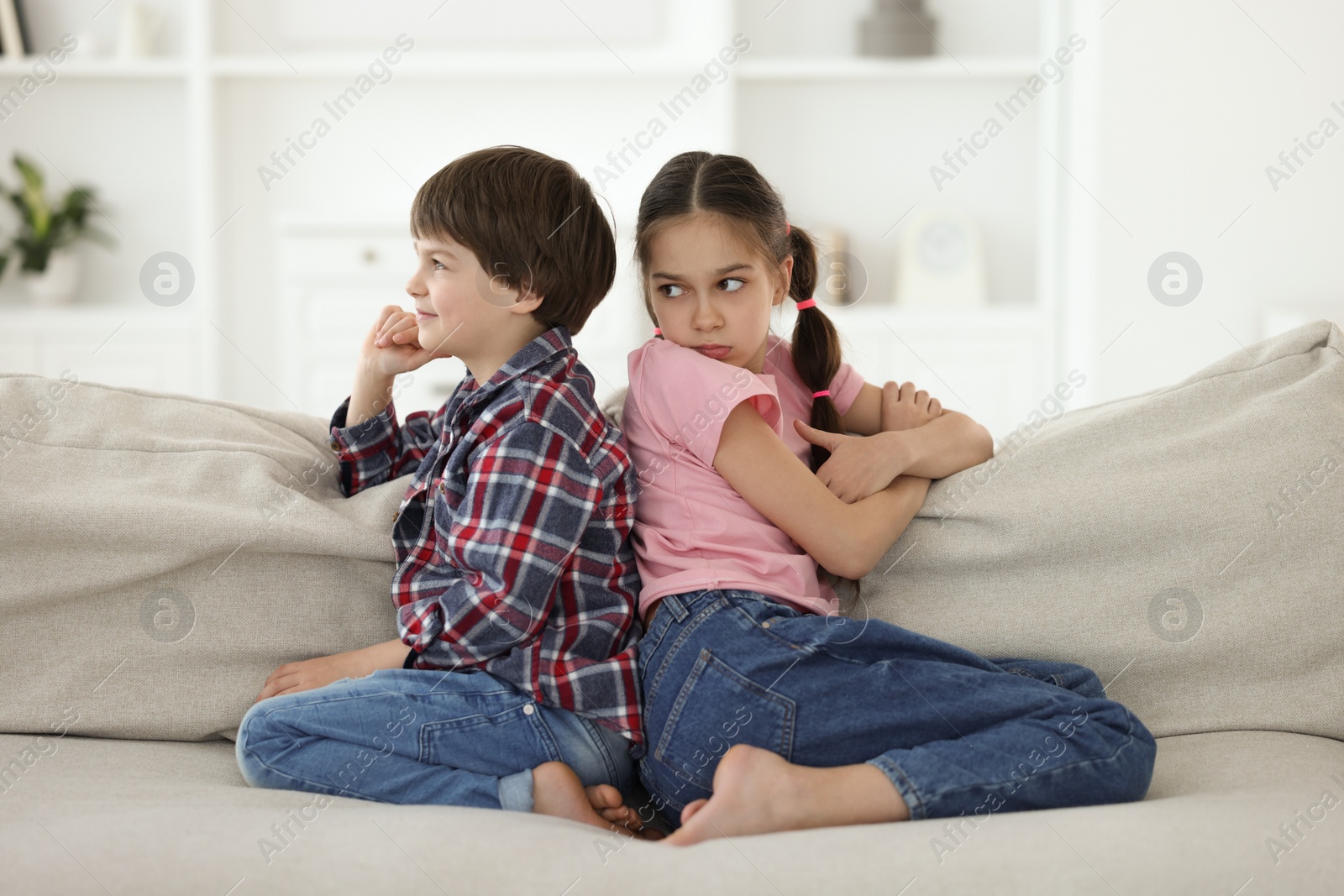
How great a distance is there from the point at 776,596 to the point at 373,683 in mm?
420

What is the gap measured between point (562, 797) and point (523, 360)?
0.46 meters

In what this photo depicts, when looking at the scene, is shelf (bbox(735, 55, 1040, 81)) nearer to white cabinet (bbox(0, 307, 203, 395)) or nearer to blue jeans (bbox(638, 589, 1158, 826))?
white cabinet (bbox(0, 307, 203, 395))

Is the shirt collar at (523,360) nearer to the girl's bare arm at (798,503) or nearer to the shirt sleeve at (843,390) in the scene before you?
the girl's bare arm at (798,503)

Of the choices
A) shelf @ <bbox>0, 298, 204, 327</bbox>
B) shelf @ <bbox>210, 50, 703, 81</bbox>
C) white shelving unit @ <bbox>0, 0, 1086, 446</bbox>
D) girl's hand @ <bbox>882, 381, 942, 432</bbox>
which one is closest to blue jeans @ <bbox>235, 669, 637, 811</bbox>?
Answer: girl's hand @ <bbox>882, 381, 942, 432</bbox>

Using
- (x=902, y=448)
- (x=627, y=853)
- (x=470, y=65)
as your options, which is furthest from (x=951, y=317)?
(x=627, y=853)

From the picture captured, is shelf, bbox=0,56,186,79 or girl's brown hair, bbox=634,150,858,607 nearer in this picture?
girl's brown hair, bbox=634,150,858,607

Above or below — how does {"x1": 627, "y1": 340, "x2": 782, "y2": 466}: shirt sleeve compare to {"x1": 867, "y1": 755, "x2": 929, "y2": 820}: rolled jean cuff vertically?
above

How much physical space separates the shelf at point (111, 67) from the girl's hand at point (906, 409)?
314cm

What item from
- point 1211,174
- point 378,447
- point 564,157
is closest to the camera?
point 378,447

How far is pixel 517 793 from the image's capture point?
3.39 feet

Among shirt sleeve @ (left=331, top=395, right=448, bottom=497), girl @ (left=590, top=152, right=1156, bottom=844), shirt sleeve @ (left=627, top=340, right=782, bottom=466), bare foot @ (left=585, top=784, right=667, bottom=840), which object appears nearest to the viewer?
girl @ (left=590, top=152, right=1156, bottom=844)

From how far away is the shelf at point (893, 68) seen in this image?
3.64 m

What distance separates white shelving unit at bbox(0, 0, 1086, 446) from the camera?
11.7ft

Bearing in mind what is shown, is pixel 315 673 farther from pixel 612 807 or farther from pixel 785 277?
pixel 785 277
